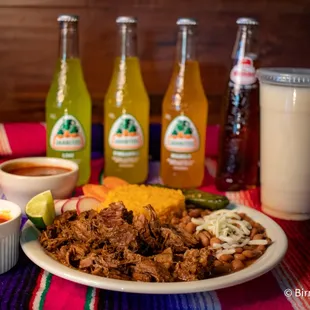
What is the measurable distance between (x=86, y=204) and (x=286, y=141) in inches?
16.5

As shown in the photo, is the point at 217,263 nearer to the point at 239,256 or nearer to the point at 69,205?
the point at 239,256

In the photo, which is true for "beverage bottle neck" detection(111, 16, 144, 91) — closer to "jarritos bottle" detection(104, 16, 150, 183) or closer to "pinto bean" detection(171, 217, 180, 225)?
"jarritos bottle" detection(104, 16, 150, 183)

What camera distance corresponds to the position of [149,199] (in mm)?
1037

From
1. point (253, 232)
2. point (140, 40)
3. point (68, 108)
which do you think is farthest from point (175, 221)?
point (140, 40)

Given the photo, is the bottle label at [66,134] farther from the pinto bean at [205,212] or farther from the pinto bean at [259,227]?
the pinto bean at [259,227]

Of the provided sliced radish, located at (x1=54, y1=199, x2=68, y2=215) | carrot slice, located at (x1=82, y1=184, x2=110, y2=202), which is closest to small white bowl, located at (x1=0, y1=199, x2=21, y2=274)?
sliced radish, located at (x1=54, y1=199, x2=68, y2=215)

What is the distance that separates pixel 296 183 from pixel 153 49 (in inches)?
25.6

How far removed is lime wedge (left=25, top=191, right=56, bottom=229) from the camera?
2.92 ft

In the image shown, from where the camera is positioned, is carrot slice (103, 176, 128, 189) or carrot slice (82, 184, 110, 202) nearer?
carrot slice (82, 184, 110, 202)

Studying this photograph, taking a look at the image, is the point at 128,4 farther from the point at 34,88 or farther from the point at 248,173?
the point at 248,173

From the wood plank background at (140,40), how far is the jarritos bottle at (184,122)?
28 cm

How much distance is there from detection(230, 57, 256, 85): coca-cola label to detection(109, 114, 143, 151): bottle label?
10.0 inches

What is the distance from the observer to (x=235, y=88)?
127 cm

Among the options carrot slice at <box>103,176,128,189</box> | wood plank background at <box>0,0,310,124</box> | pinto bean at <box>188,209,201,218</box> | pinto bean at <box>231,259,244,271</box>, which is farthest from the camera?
wood plank background at <box>0,0,310,124</box>
